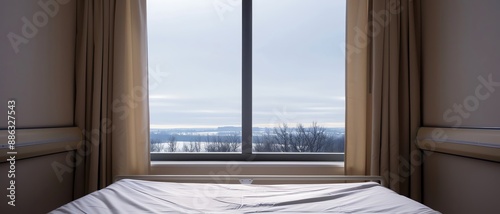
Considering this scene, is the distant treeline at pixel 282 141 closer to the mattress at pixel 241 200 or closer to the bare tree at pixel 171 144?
the bare tree at pixel 171 144

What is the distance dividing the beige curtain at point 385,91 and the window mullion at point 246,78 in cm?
73

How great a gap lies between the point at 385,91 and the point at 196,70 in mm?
1405

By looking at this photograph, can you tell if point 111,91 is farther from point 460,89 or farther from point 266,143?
point 460,89

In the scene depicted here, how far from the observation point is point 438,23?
2.10 metres

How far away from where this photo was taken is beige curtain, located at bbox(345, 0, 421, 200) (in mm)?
2236

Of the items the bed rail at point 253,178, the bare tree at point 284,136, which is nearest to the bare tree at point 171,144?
the bed rail at point 253,178

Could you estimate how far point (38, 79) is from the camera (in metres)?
1.97

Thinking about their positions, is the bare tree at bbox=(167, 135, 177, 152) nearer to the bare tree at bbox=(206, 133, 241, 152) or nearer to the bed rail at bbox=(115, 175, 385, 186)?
the bare tree at bbox=(206, 133, 241, 152)

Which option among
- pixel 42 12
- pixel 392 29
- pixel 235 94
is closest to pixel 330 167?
pixel 235 94

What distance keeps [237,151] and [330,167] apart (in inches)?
28.2

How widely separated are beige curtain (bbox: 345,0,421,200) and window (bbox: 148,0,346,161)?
0.76 feet

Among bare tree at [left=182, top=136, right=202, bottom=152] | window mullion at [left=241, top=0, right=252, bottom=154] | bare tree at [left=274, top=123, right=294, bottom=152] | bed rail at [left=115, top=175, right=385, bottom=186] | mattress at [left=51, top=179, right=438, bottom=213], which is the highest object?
window mullion at [left=241, top=0, right=252, bottom=154]

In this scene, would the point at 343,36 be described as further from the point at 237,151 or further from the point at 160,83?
the point at 160,83

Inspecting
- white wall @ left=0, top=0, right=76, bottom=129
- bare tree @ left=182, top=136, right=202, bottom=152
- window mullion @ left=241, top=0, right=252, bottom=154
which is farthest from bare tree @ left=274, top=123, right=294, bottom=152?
white wall @ left=0, top=0, right=76, bottom=129
